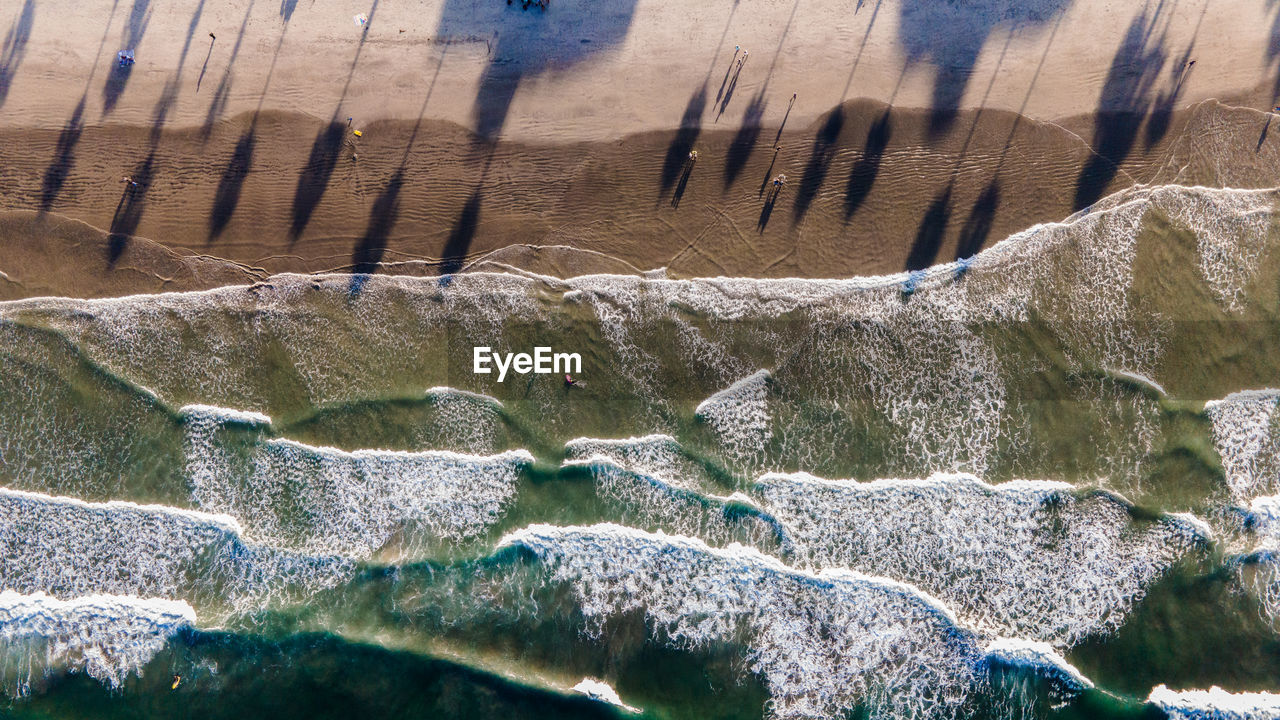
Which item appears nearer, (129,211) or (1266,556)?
(1266,556)

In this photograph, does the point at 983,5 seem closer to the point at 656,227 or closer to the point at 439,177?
the point at 656,227

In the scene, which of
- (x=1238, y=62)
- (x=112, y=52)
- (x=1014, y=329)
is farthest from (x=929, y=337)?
(x=112, y=52)

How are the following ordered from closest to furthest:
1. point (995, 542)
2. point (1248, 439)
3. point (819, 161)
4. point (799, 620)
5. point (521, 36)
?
point (799, 620) < point (995, 542) < point (1248, 439) < point (819, 161) < point (521, 36)

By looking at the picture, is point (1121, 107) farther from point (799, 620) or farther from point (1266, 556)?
point (799, 620)

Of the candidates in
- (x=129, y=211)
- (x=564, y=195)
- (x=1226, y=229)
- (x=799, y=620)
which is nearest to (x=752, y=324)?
(x=564, y=195)

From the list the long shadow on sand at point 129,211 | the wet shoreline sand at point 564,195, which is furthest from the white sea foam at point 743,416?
the long shadow on sand at point 129,211

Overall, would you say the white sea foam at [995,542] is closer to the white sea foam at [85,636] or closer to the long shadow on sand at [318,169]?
the long shadow on sand at [318,169]

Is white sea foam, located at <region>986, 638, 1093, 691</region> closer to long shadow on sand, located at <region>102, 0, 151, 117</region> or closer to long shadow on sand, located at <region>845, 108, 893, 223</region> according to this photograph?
long shadow on sand, located at <region>845, 108, 893, 223</region>
